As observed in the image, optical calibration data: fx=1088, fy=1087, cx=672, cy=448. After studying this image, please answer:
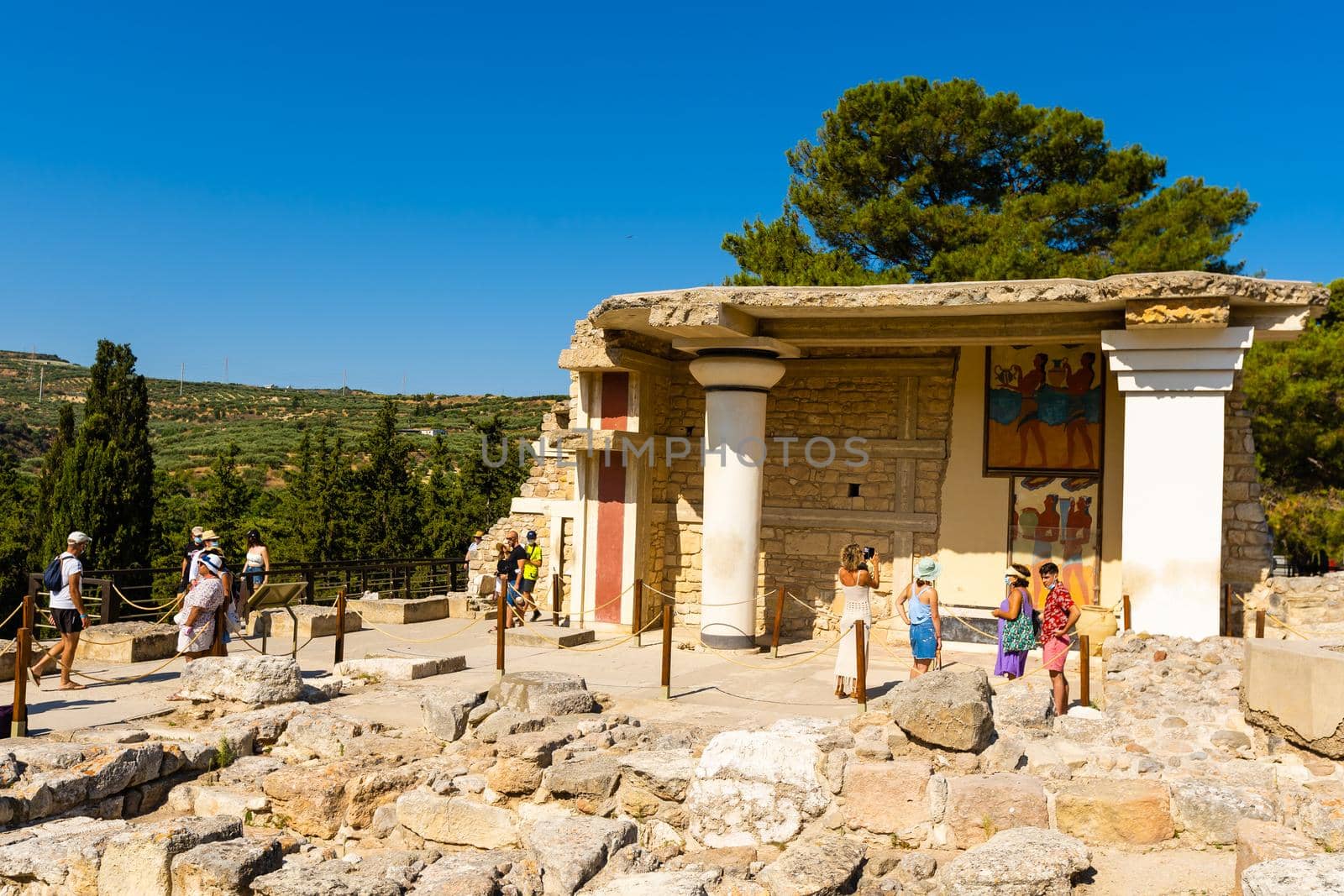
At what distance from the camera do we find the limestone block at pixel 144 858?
560 centimetres

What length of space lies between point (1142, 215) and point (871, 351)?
988 cm

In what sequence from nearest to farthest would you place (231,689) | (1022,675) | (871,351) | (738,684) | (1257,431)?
(231,689)
(1022,675)
(738,684)
(871,351)
(1257,431)

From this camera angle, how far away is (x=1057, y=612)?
8.31 m

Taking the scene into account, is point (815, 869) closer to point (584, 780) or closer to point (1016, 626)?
point (584, 780)

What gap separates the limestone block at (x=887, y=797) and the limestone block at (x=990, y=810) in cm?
16

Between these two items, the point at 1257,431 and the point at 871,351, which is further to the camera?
the point at 1257,431

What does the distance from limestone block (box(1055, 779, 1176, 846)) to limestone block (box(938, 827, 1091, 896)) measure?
465 mm

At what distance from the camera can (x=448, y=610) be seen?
14.8 meters

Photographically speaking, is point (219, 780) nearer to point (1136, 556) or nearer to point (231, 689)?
point (231, 689)

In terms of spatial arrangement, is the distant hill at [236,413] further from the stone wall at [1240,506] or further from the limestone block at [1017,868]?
the limestone block at [1017,868]

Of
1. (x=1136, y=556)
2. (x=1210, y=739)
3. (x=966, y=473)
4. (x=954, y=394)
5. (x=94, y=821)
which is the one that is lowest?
(x=94, y=821)

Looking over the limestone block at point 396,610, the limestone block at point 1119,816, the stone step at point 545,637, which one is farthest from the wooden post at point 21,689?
the limestone block at point 1119,816

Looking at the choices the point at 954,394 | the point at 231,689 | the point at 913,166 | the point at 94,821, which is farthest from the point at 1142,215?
the point at 94,821

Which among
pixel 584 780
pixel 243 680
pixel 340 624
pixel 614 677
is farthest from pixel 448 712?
pixel 340 624
